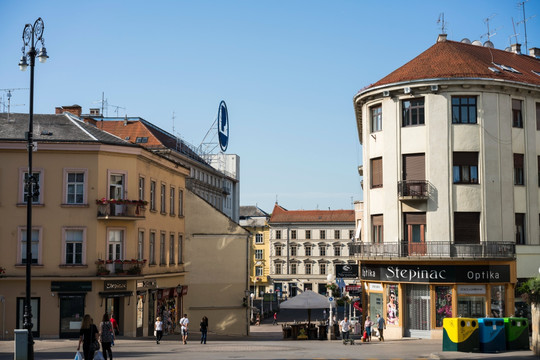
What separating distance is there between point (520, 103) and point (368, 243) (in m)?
11.1

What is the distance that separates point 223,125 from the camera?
2884 inches

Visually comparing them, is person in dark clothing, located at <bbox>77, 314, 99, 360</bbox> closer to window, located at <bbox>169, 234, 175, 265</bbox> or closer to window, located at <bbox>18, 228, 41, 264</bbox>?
window, located at <bbox>18, 228, 41, 264</bbox>

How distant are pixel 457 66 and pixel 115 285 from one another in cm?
2150

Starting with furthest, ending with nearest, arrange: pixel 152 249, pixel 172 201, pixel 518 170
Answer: pixel 172 201, pixel 152 249, pixel 518 170

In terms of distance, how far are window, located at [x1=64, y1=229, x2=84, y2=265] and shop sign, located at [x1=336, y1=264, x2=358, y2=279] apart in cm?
1367

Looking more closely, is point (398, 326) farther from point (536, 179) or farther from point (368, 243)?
point (536, 179)

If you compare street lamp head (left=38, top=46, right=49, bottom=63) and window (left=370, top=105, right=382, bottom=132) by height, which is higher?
window (left=370, top=105, right=382, bottom=132)

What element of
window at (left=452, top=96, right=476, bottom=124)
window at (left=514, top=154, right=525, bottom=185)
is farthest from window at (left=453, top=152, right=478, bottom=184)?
window at (left=514, top=154, right=525, bottom=185)

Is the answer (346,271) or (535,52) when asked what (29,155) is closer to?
(346,271)

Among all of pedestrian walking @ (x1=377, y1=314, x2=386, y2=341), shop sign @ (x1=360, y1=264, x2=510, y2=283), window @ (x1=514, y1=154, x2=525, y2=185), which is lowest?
pedestrian walking @ (x1=377, y1=314, x2=386, y2=341)

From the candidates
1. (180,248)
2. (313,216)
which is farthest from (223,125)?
(313,216)

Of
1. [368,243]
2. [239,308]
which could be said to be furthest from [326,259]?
[368,243]

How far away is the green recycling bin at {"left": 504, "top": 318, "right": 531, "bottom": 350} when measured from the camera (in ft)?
91.2

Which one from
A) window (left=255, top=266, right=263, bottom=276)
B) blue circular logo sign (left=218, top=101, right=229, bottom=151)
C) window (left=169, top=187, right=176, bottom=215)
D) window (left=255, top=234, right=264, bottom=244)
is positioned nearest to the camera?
window (left=169, top=187, right=176, bottom=215)
